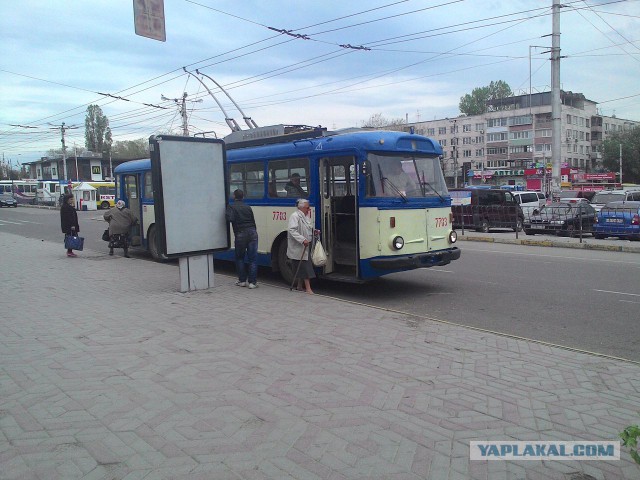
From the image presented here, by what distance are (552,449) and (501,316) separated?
4220 mm

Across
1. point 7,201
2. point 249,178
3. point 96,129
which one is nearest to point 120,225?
point 249,178

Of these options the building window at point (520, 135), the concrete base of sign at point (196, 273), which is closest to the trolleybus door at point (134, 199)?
the concrete base of sign at point (196, 273)

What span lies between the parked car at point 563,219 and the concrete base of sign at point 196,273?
16.3 m

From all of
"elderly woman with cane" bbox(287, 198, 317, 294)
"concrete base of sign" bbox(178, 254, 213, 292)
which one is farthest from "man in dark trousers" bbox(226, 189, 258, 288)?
"elderly woman with cane" bbox(287, 198, 317, 294)

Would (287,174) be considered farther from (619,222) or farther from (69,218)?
(619,222)

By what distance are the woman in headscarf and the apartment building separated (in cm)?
6950

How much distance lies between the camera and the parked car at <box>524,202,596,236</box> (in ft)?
67.8

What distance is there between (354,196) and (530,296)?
358 centimetres

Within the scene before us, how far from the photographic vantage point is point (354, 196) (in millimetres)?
9250

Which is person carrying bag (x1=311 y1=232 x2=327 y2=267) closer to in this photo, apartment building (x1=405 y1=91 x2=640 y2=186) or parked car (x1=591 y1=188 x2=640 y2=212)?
parked car (x1=591 y1=188 x2=640 y2=212)

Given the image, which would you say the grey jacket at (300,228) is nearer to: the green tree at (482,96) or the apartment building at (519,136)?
the apartment building at (519,136)

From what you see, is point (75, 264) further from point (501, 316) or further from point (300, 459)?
point (300, 459)

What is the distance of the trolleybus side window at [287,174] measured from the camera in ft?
31.6

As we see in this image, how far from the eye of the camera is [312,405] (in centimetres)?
416
